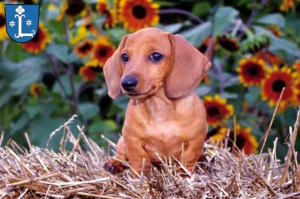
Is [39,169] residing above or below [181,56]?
below

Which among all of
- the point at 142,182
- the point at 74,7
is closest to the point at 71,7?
the point at 74,7

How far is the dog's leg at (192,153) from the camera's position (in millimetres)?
1897

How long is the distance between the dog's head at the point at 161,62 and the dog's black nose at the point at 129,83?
0.09ft

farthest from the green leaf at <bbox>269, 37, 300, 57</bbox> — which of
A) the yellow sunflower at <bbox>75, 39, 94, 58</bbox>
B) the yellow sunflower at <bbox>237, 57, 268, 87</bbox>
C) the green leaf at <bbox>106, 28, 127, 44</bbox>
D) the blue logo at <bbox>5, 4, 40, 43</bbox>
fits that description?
the blue logo at <bbox>5, 4, 40, 43</bbox>

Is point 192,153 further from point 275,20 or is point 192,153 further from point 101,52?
point 275,20

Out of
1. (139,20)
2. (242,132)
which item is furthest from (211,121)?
(139,20)

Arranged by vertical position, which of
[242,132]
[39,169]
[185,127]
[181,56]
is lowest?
[242,132]

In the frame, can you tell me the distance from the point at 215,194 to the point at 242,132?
102 centimetres

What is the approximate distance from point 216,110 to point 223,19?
467 millimetres

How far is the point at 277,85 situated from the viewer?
272cm

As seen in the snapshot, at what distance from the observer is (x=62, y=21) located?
124 inches

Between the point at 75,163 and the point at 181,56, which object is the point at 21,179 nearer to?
the point at 75,163

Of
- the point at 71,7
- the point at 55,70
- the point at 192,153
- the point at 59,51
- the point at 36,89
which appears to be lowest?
the point at 36,89

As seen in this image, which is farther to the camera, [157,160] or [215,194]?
[157,160]
